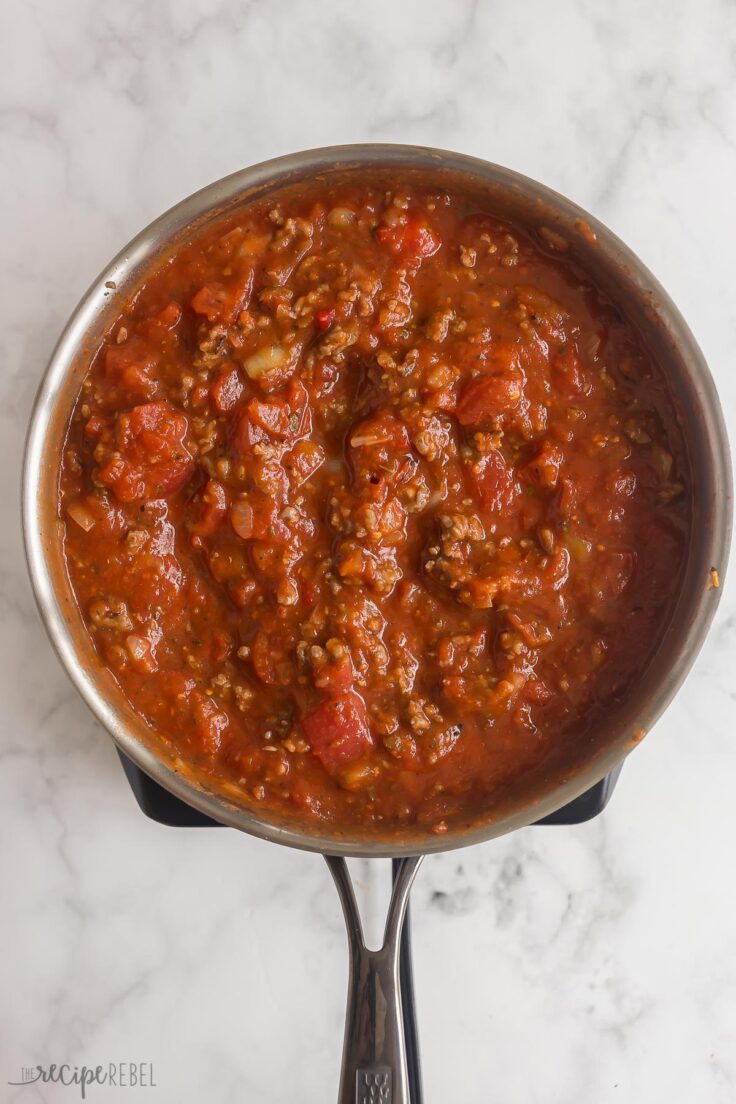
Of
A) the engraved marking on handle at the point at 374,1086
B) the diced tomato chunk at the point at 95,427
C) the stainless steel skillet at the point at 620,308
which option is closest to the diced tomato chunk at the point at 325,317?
the stainless steel skillet at the point at 620,308

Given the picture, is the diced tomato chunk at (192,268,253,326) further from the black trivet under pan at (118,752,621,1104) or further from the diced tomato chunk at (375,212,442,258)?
the black trivet under pan at (118,752,621,1104)

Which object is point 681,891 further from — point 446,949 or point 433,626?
point 433,626

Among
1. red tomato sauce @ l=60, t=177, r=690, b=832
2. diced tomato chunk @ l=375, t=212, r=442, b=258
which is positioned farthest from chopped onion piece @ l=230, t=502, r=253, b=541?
diced tomato chunk @ l=375, t=212, r=442, b=258

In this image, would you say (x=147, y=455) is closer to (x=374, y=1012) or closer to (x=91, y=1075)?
(x=374, y=1012)

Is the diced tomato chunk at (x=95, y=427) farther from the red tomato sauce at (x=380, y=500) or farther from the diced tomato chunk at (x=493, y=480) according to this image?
the diced tomato chunk at (x=493, y=480)

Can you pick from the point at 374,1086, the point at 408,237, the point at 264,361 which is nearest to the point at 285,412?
the point at 264,361
